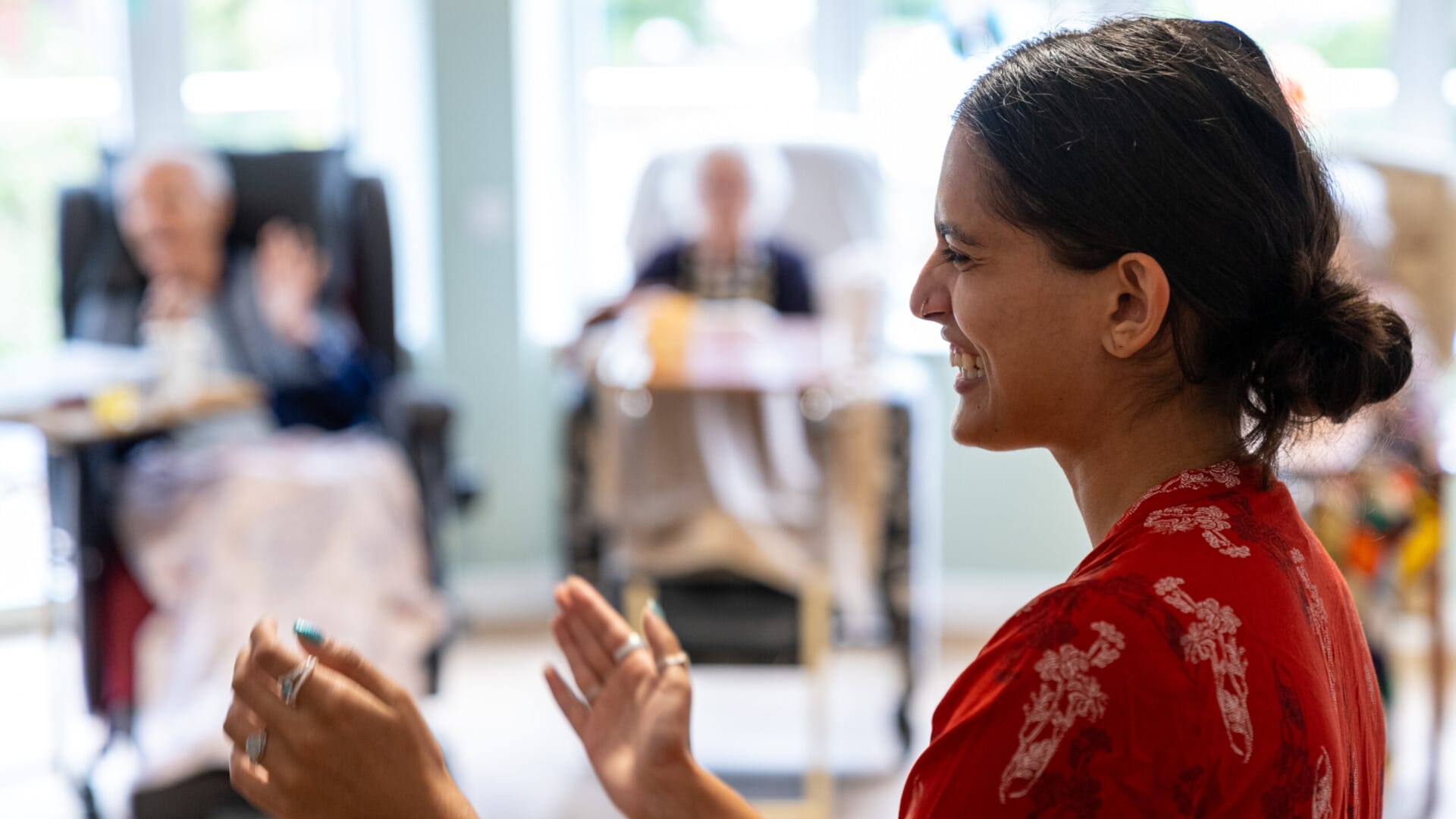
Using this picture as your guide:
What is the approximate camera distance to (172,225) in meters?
2.82

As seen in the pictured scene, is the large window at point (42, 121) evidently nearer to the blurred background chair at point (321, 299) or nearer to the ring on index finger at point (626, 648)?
the blurred background chair at point (321, 299)

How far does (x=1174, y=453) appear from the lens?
2.51 ft

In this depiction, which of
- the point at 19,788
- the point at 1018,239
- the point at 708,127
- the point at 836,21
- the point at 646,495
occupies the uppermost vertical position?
the point at 836,21

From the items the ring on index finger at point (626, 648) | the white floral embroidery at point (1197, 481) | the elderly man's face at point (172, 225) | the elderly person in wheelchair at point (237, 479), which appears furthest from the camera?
the elderly man's face at point (172, 225)

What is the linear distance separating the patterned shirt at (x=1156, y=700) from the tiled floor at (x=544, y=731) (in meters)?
2.09

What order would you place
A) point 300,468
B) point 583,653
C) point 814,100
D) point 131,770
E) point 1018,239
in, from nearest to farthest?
point 1018,239, point 583,653, point 300,468, point 131,770, point 814,100

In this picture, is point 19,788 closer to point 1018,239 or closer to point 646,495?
point 646,495

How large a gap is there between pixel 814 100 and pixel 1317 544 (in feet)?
11.8

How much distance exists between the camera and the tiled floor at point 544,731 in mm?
2703

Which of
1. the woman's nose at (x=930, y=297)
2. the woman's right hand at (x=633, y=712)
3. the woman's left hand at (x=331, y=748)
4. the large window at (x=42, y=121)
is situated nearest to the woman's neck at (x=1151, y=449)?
the woman's nose at (x=930, y=297)

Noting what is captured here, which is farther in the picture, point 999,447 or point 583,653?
point 583,653

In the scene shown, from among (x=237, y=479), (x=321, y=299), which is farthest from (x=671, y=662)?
(x=321, y=299)

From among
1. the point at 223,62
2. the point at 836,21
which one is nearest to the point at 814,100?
the point at 836,21

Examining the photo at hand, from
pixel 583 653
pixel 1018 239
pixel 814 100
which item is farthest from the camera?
pixel 814 100
